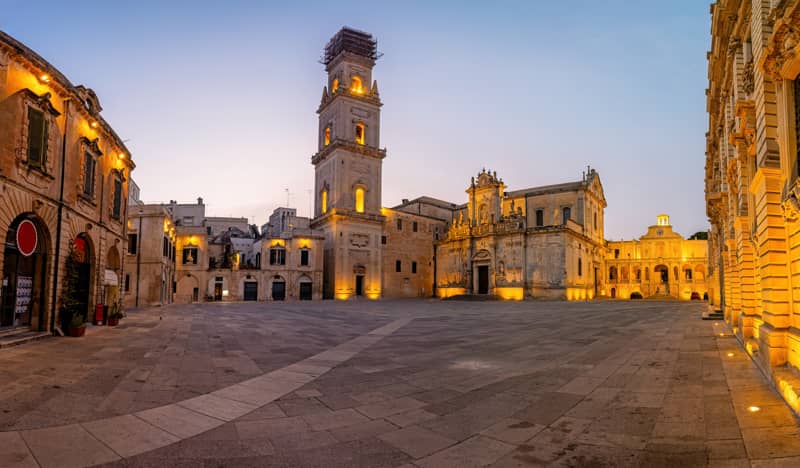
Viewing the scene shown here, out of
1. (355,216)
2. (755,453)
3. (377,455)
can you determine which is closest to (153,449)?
(377,455)

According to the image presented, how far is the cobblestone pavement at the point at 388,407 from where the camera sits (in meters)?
4.88

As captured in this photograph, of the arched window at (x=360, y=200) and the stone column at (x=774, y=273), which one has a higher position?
the arched window at (x=360, y=200)

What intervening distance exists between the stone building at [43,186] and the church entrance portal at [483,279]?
137 ft

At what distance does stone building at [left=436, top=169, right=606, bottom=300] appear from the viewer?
49.5 meters

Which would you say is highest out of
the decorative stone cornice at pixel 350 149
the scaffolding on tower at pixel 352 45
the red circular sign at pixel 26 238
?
the scaffolding on tower at pixel 352 45

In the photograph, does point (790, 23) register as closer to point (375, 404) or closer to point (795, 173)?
point (795, 173)

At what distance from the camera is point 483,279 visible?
5481 centimetres

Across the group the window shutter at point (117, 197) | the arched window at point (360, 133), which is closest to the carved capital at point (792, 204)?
the window shutter at point (117, 197)

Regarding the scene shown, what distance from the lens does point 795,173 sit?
7.83 metres

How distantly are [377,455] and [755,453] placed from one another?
3781 mm

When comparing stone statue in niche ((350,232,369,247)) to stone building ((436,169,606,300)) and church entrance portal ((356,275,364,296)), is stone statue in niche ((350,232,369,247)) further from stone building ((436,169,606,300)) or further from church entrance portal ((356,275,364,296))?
stone building ((436,169,606,300))

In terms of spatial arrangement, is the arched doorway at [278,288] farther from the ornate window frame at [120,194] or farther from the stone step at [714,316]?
the stone step at [714,316]

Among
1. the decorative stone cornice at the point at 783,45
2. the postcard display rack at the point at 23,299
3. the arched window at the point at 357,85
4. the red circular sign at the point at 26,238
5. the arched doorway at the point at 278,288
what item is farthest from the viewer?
the arched window at the point at 357,85

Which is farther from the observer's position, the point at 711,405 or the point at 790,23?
the point at 790,23
